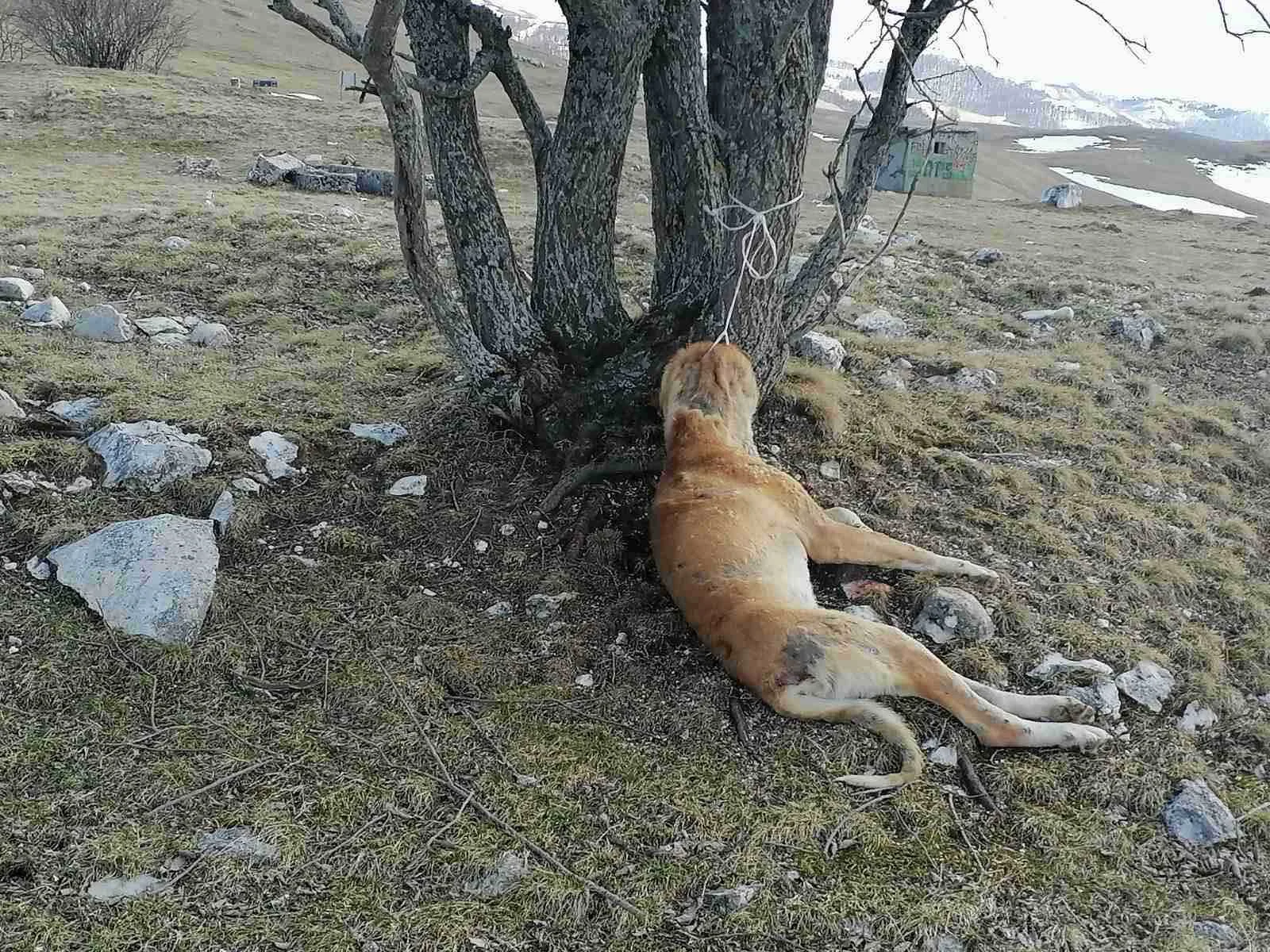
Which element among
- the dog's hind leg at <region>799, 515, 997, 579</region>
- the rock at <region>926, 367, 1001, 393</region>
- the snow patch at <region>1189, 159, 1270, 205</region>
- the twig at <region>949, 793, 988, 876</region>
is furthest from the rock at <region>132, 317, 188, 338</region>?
the snow patch at <region>1189, 159, 1270, 205</region>

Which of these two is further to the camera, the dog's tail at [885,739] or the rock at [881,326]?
the rock at [881,326]

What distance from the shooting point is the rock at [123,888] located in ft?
8.75

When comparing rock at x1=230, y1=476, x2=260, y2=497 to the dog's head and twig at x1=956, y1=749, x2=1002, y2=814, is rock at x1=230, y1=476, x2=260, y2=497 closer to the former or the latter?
the dog's head

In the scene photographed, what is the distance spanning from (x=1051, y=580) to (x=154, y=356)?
18.0 feet

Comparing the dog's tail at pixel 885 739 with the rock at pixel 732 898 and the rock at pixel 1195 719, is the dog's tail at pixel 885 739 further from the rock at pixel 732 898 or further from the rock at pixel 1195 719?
the rock at pixel 1195 719

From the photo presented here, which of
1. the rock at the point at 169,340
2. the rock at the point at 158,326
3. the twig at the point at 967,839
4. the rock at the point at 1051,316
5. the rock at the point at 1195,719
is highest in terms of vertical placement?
the rock at the point at 1051,316

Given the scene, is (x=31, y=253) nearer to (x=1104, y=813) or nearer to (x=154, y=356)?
(x=154, y=356)

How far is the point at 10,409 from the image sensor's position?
15.9ft

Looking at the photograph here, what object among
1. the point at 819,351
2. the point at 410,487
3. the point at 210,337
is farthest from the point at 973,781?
the point at 210,337

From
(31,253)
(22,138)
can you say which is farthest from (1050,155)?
(31,253)

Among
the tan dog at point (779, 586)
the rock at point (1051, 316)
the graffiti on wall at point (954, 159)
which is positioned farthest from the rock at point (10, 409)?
the graffiti on wall at point (954, 159)

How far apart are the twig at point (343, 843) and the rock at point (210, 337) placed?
4360mm

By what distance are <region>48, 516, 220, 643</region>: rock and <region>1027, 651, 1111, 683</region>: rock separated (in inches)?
134

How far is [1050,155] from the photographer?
220 ft
